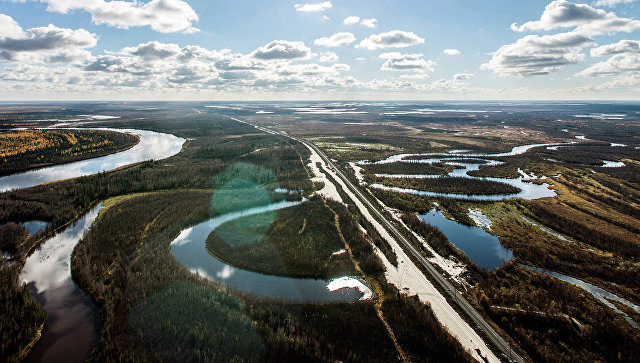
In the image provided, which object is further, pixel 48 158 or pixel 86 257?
pixel 48 158

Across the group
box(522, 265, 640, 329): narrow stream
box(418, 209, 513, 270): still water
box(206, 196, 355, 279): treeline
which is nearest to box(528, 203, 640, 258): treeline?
box(418, 209, 513, 270): still water

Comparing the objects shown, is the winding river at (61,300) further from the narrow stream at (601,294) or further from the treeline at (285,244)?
the narrow stream at (601,294)

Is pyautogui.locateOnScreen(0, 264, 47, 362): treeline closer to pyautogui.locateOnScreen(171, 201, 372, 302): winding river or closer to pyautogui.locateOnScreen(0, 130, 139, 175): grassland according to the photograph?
pyautogui.locateOnScreen(171, 201, 372, 302): winding river

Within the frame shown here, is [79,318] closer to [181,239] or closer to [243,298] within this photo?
[243,298]

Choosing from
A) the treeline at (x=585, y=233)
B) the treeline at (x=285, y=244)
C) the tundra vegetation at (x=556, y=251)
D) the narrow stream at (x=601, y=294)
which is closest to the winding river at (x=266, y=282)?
the treeline at (x=285, y=244)

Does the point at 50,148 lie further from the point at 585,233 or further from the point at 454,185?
the point at 585,233

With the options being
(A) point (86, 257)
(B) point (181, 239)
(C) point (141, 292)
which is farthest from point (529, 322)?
(A) point (86, 257)
